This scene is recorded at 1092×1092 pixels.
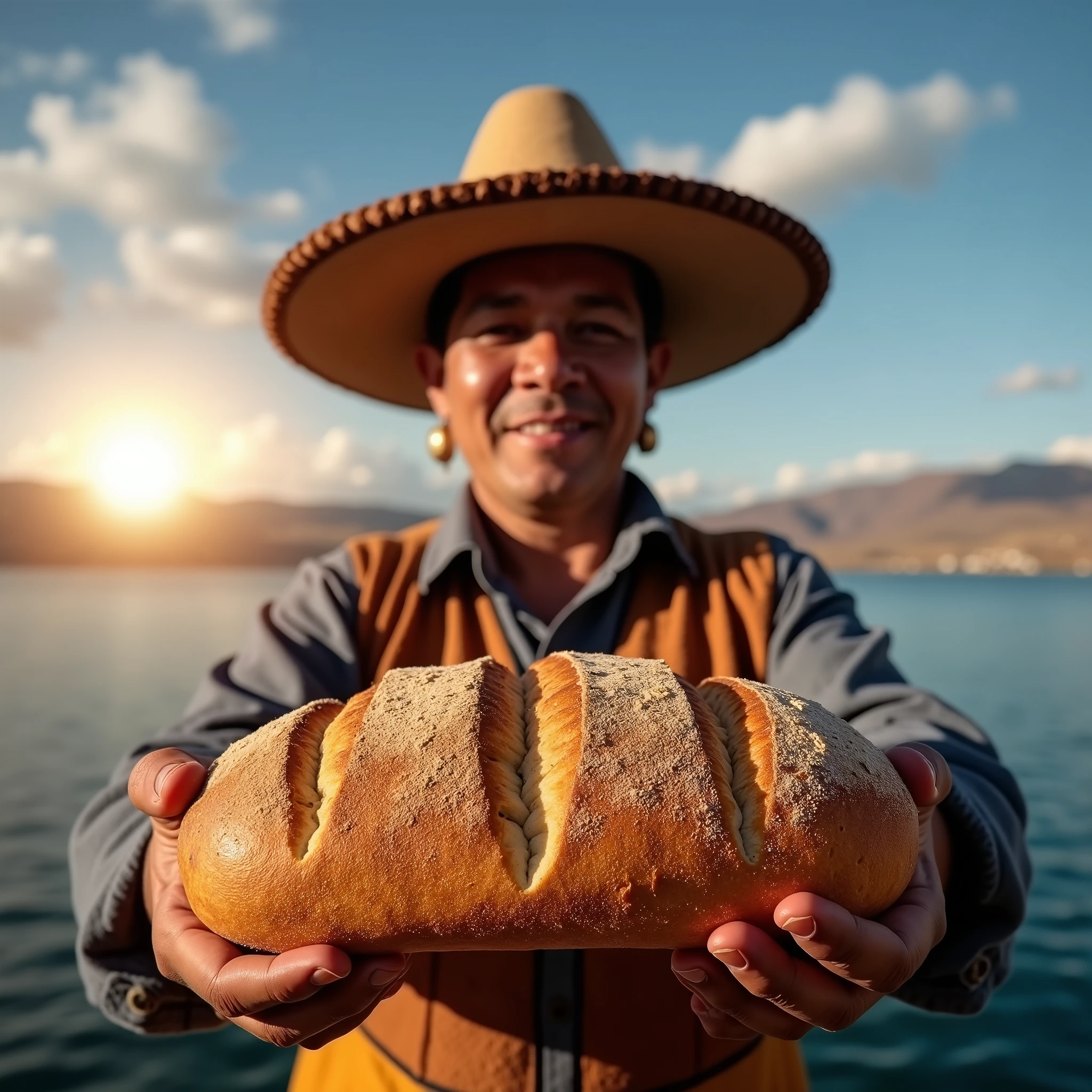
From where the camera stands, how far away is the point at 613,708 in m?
1.69

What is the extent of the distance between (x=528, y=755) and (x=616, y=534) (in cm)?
133

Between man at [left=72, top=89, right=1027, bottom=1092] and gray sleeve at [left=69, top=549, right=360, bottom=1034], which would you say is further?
gray sleeve at [left=69, top=549, right=360, bottom=1034]

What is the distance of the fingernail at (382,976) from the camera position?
5.21 ft

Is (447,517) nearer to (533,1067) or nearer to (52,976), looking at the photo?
(533,1067)

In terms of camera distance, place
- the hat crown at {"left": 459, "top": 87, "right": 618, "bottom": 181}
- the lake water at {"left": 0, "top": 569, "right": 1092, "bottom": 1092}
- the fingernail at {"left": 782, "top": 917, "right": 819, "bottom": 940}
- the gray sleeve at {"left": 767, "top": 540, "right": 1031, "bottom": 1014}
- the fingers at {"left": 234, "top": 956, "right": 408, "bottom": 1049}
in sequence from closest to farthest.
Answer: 1. the fingernail at {"left": 782, "top": 917, "right": 819, "bottom": 940}
2. the fingers at {"left": 234, "top": 956, "right": 408, "bottom": 1049}
3. the gray sleeve at {"left": 767, "top": 540, "right": 1031, "bottom": 1014}
4. the hat crown at {"left": 459, "top": 87, "right": 618, "bottom": 181}
5. the lake water at {"left": 0, "top": 569, "right": 1092, "bottom": 1092}

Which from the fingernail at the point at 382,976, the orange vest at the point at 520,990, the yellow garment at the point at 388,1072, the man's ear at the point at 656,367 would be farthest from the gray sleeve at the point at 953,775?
the fingernail at the point at 382,976

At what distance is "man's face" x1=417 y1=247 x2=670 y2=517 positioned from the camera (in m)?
2.57

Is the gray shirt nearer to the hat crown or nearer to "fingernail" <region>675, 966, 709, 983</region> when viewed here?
"fingernail" <region>675, 966, 709, 983</region>

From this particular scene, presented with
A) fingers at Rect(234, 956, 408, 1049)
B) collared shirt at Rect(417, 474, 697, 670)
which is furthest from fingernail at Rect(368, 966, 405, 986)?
collared shirt at Rect(417, 474, 697, 670)

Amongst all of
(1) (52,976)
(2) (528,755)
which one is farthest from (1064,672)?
Answer: (2) (528,755)

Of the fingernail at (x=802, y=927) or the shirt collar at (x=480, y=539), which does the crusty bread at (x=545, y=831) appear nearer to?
the fingernail at (x=802, y=927)

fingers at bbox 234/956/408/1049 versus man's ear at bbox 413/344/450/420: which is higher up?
man's ear at bbox 413/344/450/420

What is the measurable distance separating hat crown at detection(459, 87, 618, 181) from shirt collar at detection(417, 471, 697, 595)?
45.2 inches

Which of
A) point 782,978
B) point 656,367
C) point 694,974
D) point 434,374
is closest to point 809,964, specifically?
point 782,978
